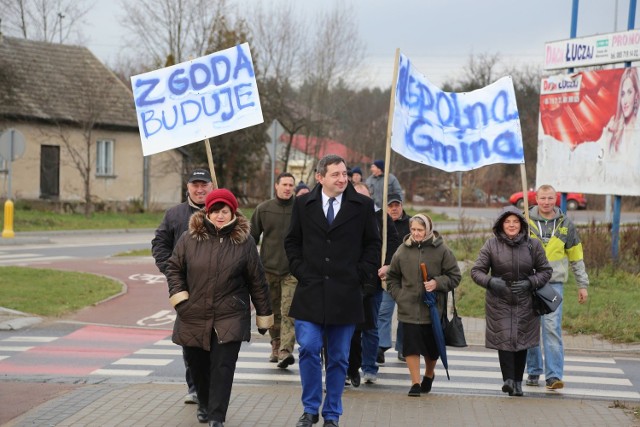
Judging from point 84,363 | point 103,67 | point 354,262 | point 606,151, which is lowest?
point 84,363

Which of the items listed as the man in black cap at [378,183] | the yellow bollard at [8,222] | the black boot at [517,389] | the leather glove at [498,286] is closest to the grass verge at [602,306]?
the man in black cap at [378,183]

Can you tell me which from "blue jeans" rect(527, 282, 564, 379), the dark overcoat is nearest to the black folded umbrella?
"blue jeans" rect(527, 282, 564, 379)

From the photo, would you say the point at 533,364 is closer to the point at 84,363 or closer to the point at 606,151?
the point at 84,363

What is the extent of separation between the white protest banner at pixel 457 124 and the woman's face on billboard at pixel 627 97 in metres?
8.45

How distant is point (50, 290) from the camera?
54.4 feet

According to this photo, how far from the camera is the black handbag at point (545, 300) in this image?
9156 mm

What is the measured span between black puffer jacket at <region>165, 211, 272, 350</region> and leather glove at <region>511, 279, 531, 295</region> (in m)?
2.67

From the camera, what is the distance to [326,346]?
25.6ft

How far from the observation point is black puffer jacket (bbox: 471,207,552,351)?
9.15 metres

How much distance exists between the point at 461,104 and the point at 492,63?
73791 mm

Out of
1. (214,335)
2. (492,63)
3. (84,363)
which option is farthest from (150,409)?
(492,63)

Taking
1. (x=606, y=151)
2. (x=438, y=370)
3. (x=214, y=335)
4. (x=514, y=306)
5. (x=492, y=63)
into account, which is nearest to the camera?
(x=214, y=335)

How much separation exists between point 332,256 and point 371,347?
266cm

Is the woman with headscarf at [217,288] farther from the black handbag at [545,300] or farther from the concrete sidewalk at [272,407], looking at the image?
the black handbag at [545,300]
